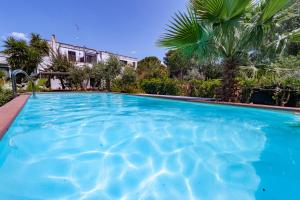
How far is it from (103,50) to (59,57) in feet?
28.9

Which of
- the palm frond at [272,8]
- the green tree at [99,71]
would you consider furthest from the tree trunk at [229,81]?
the green tree at [99,71]

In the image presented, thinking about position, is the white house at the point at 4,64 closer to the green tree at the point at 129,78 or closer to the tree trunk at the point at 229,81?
the green tree at the point at 129,78

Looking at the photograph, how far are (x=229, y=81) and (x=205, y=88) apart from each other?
109 inches

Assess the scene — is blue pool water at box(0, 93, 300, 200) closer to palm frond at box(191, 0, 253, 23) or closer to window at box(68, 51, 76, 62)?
palm frond at box(191, 0, 253, 23)

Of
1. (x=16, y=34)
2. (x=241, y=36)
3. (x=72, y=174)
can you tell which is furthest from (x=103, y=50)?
(x=72, y=174)

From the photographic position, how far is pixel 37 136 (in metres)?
4.56

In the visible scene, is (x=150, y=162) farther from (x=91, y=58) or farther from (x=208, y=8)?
(x=91, y=58)

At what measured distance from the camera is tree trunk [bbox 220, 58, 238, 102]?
8820 mm

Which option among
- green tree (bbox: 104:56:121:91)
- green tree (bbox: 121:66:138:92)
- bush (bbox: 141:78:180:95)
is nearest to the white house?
green tree (bbox: 104:56:121:91)

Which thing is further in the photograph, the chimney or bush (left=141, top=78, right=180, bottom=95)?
the chimney

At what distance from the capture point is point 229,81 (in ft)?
29.5

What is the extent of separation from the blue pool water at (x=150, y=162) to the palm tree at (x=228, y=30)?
151 inches

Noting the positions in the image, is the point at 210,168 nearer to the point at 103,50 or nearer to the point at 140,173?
the point at 140,173

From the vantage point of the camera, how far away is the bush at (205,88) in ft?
36.6
